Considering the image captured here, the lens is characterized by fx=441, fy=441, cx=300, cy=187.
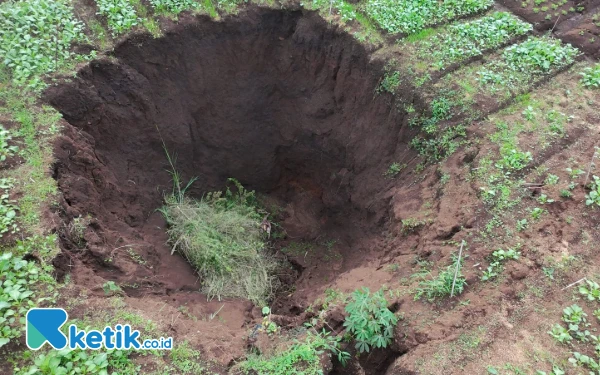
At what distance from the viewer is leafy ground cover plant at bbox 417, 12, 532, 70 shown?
4.65 metres

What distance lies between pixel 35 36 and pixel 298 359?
13.2ft

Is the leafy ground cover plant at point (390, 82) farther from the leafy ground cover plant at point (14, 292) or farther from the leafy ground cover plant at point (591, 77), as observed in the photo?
the leafy ground cover plant at point (14, 292)

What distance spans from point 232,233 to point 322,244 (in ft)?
3.85

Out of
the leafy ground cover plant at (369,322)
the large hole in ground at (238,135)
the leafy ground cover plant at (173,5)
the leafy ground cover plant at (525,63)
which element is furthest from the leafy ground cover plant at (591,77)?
the leafy ground cover plant at (173,5)

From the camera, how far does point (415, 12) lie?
4953 millimetres

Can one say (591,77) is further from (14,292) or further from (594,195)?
(14,292)

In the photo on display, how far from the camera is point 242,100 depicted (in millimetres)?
5480

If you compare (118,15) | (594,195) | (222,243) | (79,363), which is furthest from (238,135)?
(594,195)

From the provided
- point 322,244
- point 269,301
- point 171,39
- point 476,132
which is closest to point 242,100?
point 171,39

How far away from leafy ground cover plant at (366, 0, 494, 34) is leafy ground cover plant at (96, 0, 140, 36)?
259 cm

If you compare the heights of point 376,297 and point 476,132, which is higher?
point 476,132

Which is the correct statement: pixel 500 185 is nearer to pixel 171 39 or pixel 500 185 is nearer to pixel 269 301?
pixel 269 301

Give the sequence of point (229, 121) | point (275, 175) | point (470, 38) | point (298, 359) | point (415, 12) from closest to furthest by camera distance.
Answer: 1. point (298, 359)
2. point (470, 38)
3. point (415, 12)
4. point (229, 121)
5. point (275, 175)

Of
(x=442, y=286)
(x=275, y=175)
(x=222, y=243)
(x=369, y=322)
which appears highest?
(x=442, y=286)
